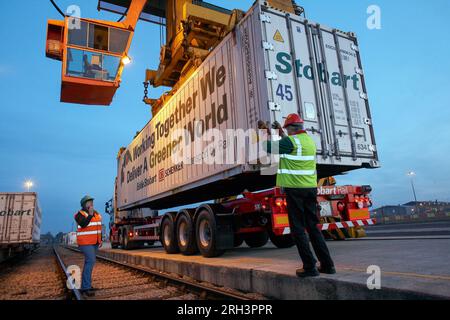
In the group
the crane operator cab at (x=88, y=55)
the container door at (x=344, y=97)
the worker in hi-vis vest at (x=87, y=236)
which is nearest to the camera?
the worker in hi-vis vest at (x=87, y=236)

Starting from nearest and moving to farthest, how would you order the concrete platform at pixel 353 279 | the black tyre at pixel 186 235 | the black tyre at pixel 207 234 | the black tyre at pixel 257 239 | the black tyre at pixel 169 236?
1. the concrete platform at pixel 353 279
2. the black tyre at pixel 207 234
3. the black tyre at pixel 186 235
4. the black tyre at pixel 169 236
5. the black tyre at pixel 257 239

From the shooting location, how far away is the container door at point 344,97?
226 inches

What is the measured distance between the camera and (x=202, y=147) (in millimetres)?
6773

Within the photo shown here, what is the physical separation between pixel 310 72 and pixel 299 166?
2.85m

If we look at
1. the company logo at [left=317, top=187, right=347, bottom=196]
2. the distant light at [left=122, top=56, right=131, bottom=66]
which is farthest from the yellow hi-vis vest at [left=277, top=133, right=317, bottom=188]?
the distant light at [left=122, top=56, right=131, bottom=66]

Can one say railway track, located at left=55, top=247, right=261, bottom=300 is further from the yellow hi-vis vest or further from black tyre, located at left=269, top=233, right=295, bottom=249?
black tyre, located at left=269, top=233, right=295, bottom=249

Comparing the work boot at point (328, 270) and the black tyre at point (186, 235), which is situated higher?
the black tyre at point (186, 235)

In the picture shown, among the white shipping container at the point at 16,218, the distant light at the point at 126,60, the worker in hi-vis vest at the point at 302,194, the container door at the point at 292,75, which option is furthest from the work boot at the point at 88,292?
the white shipping container at the point at 16,218

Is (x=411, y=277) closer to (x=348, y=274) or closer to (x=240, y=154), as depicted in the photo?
(x=348, y=274)

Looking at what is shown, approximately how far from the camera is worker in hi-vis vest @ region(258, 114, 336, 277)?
3.44 metres

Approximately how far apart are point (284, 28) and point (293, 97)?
53.3 inches

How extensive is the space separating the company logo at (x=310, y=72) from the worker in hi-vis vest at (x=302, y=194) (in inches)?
88.0

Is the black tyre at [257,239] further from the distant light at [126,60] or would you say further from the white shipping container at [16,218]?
the white shipping container at [16,218]

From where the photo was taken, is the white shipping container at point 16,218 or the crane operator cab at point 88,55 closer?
the crane operator cab at point 88,55
